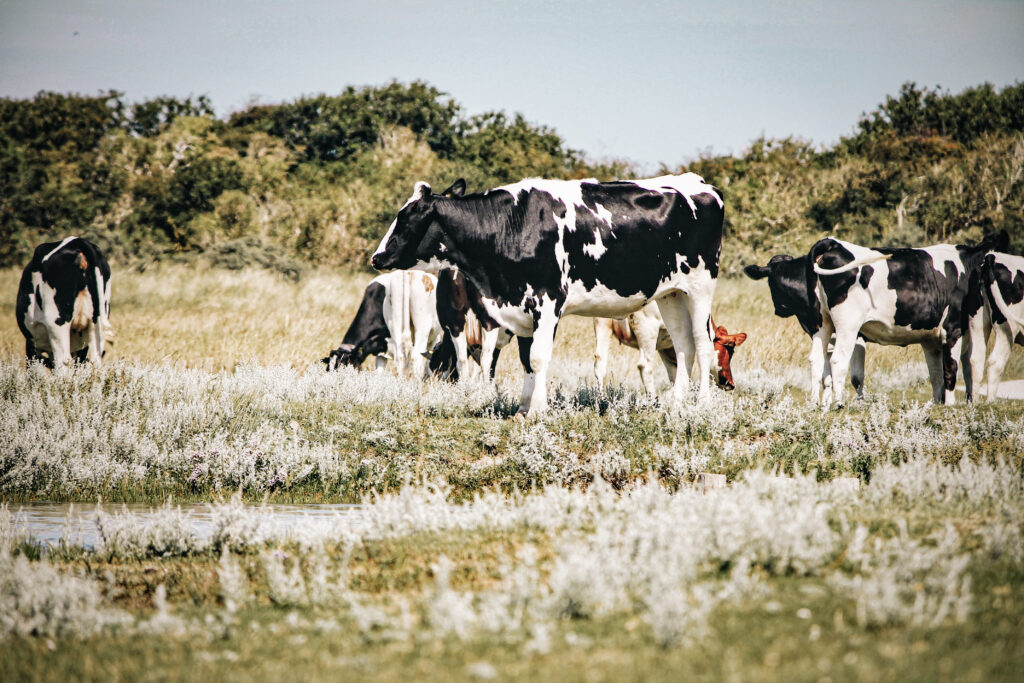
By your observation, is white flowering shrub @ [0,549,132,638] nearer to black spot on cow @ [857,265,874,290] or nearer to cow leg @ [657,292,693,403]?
cow leg @ [657,292,693,403]

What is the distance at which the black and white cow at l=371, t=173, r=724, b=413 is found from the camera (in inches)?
439

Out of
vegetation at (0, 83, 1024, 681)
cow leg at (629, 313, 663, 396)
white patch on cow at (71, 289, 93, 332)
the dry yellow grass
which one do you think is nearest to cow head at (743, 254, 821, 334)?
vegetation at (0, 83, 1024, 681)

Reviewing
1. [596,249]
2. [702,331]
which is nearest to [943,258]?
[702,331]

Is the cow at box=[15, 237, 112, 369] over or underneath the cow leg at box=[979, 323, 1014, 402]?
over

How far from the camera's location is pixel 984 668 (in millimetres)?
4211

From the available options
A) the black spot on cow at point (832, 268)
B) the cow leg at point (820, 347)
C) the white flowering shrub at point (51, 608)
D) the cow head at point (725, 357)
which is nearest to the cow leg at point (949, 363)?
the cow leg at point (820, 347)

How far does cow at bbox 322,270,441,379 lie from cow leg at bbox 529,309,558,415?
6.81 m

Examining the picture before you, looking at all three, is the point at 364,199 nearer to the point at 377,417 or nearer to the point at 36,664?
the point at 377,417

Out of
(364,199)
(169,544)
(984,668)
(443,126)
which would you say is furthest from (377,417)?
(443,126)

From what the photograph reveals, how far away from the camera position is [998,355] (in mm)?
14883

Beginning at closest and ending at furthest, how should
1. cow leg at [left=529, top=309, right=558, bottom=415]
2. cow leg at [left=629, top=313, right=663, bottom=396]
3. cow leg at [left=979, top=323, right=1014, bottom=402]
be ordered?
cow leg at [left=529, top=309, right=558, bottom=415] < cow leg at [left=979, top=323, right=1014, bottom=402] < cow leg at [left=629, top=313, right=663, bottom=396]

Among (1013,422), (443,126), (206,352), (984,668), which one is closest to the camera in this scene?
(984,668)

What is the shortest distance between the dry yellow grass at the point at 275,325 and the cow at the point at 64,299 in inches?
49.5

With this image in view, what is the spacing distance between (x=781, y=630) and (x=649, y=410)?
725 centimetres
